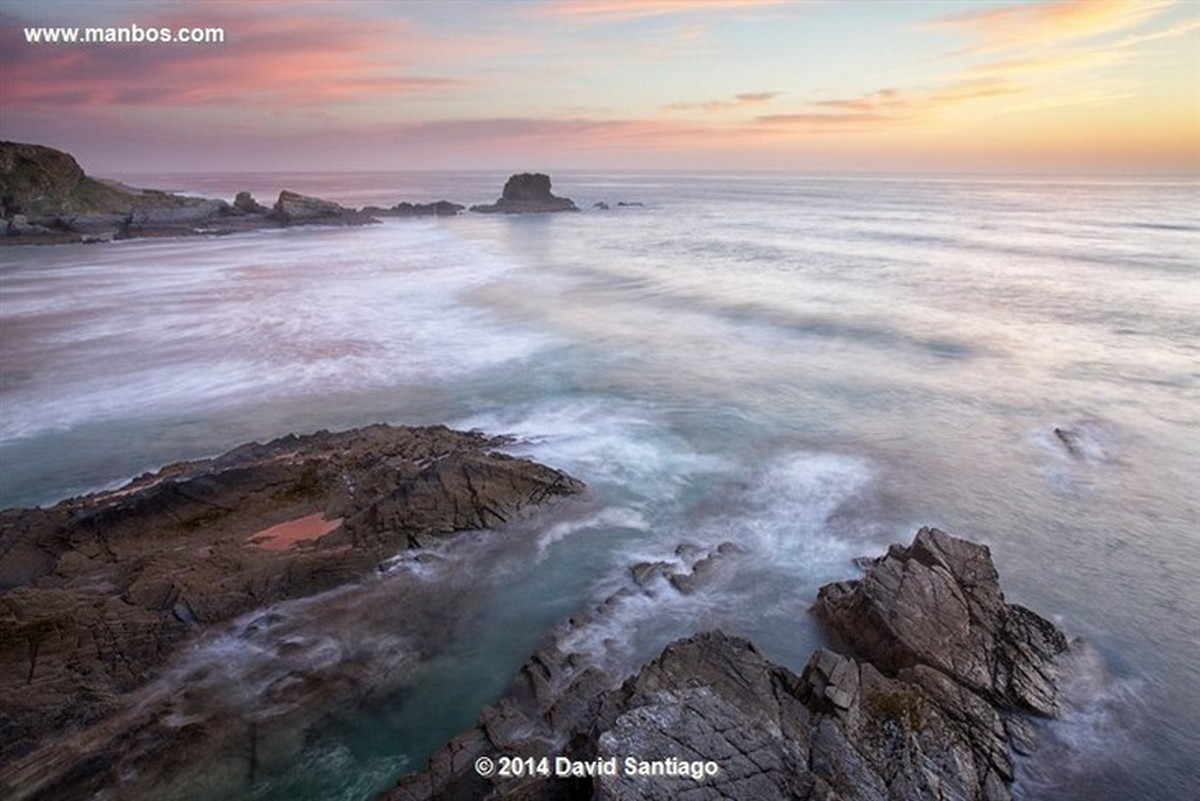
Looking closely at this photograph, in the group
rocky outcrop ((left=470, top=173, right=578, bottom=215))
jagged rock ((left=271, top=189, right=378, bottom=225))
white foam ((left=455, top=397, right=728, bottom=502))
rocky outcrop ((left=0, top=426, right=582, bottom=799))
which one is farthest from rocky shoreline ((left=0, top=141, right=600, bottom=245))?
rocky outcrop ((left=0, top=426, right=582, bottom=799))

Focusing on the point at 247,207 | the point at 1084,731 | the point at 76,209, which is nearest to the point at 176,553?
the point at 1084,731

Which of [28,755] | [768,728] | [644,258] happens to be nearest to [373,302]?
[644,258]

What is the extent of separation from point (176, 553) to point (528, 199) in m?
89.6

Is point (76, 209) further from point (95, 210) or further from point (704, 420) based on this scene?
point (704, 420)

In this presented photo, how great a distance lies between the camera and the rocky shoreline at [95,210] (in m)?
57.0

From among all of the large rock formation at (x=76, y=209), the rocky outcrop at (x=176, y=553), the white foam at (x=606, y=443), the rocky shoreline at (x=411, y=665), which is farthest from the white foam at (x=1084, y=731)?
the large rock formation at (x=76, y=209)

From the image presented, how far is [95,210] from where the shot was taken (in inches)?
2448

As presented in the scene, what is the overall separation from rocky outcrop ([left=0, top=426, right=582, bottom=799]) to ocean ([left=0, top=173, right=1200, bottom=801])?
2.71 feet

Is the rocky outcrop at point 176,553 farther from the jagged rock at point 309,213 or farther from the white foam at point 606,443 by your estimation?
the jagged rock at point 309,213

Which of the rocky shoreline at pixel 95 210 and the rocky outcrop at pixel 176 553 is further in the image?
the rocky shoreline at pixel 95 210

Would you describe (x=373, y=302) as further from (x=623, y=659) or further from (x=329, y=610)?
(x=623, y=659)

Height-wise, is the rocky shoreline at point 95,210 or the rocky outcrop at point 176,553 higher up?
the rocky shoreline at point 95,210

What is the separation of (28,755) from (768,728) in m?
9.08

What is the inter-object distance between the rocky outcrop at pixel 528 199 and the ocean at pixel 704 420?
158ft
